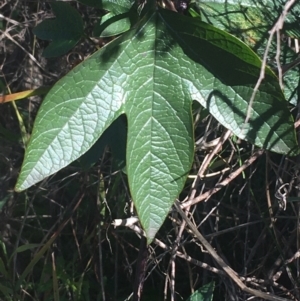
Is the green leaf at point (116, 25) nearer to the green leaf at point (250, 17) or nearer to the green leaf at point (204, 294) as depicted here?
the green leaf at point (250, 17)

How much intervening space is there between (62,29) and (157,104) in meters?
0.26

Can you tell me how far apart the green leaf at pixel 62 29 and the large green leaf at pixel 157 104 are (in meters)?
0.15

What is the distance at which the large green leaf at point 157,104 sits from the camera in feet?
2.83

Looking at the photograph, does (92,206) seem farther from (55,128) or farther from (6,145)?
(55,128)

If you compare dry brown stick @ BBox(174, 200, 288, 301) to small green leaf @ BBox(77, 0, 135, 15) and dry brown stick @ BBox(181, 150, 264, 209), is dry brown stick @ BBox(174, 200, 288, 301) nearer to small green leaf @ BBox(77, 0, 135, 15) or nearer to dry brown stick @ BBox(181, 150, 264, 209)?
dry brown stick @ BBox(181, 150, 264, 209)

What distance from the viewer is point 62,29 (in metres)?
1.02

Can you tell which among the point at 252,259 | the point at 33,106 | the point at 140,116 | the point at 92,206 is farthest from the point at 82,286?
the point at 140,116

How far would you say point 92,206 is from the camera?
1.53 meters

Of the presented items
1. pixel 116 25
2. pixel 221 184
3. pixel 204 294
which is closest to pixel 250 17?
pixel 116 25

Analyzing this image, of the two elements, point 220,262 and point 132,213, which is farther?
point 132,213

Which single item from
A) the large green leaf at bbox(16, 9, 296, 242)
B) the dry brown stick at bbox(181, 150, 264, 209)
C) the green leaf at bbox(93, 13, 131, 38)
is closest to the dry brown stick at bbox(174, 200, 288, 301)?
the dry brown stick at bbox(181, 150, 264, 209)

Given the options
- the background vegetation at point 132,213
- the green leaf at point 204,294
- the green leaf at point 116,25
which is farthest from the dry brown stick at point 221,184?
the green leaf at point 116,25

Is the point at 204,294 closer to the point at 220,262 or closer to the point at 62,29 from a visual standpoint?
the point at 220,262

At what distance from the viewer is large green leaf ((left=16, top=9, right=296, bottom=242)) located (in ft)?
2.83
